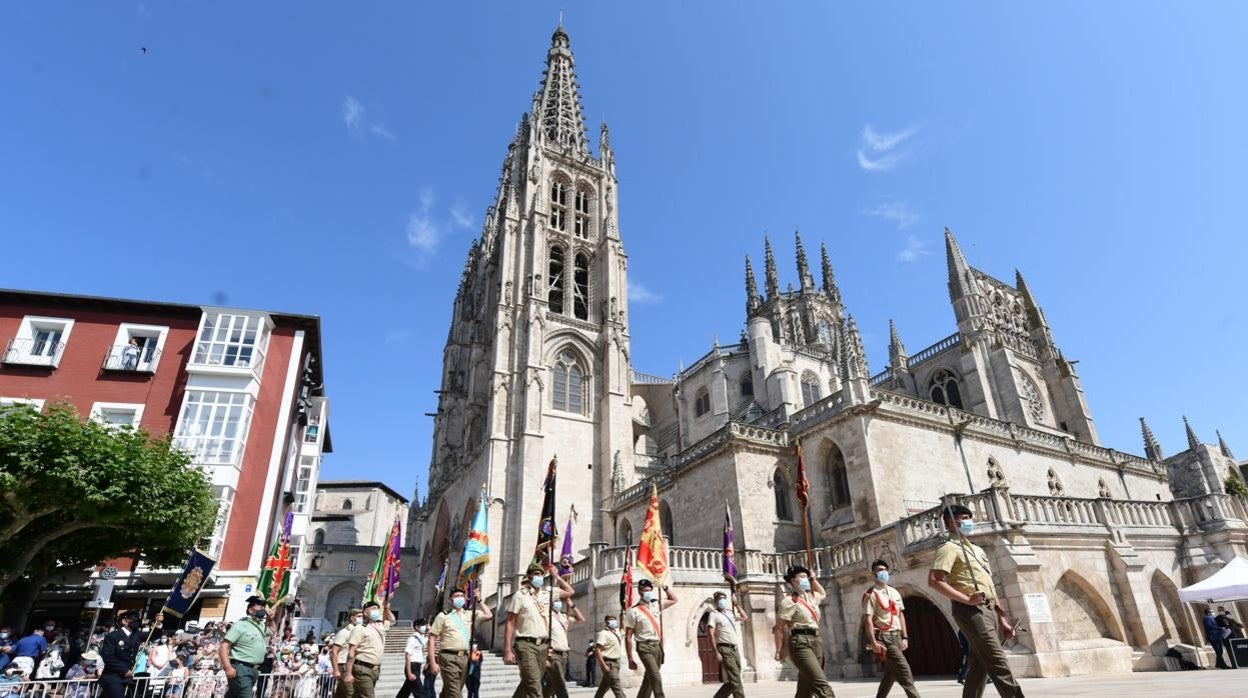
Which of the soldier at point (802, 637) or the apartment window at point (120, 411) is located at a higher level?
the apartment window at point (120, 411)

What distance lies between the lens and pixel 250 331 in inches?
866

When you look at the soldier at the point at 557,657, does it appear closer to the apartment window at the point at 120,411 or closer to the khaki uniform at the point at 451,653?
the khaki uniform at the point at 451,653

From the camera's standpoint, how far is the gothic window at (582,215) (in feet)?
130

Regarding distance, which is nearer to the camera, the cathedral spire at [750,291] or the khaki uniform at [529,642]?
the khaki uniform at [529,642]

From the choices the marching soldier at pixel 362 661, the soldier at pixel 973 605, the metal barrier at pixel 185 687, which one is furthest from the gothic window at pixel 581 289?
the soldier at pixel 973 605

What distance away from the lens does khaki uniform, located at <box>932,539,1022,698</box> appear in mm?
5156

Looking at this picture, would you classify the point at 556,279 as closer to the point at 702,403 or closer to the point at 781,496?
the point at 702,403

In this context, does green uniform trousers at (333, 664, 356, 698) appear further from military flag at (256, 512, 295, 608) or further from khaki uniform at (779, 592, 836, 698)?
military flag at (256, 512, 295, 608)

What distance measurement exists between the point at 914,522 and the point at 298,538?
25.0 m

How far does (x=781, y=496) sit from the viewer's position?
854 inches

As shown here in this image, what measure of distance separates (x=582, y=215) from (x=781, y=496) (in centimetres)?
2397

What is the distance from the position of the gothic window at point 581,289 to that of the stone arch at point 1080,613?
1045 inches

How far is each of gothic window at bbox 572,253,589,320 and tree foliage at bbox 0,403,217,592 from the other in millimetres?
22673

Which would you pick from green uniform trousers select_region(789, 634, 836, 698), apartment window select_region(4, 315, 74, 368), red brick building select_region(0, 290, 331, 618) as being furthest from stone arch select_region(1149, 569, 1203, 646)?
apartment window select_region(4, 315, 74, 368)
